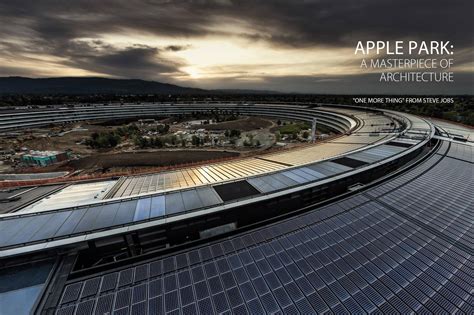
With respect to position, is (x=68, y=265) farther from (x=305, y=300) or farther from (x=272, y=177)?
(x=272, y=177)

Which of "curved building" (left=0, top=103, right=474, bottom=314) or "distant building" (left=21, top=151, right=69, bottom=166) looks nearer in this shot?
"curved building" (left=0, top=103, right=474, bottom=314)

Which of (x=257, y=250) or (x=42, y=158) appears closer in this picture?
(x=257, y=250)

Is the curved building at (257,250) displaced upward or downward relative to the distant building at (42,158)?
upward

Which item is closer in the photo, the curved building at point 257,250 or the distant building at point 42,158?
the curved building at point 257,250

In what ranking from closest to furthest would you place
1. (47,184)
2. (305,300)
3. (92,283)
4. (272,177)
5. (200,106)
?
1. (305,300)
2. (92,283)
3. (272,177)
4. (47,184)
5. (200,106)

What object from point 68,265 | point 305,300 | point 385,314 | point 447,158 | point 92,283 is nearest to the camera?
point 385,314

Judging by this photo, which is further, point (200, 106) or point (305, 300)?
point (200, 106)

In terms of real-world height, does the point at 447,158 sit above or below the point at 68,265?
above

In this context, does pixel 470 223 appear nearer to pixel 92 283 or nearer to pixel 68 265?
pixel 92 283

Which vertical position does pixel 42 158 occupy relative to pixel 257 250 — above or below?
below

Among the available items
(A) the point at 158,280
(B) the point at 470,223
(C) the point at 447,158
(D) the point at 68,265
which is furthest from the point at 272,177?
(C) the point at 447,158

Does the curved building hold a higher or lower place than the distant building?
higher
